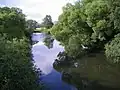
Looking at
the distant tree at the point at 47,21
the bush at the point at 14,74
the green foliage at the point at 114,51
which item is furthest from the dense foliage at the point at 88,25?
the distant tree at the point at 47,21

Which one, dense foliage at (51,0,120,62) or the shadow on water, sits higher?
dense foliage at (51,0,120,62)

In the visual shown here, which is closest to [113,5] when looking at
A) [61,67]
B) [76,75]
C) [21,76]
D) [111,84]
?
[61,67]

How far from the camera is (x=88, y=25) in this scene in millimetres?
44219

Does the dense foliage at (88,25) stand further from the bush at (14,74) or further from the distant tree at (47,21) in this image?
the distant tree at (47,21)

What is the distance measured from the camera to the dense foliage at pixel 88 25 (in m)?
39.5

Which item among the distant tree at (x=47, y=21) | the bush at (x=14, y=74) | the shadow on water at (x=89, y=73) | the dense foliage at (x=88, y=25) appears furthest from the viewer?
the distant tree at (x=47, y=21)

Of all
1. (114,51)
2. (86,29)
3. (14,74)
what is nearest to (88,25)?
(86,29)

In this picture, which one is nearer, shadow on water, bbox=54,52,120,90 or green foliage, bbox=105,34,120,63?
shadow on water, bbox=54,52,120,90

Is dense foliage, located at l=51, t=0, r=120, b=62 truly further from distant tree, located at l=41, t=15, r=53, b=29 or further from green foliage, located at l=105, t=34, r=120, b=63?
distant tree, located at l=41, t=15, r=53, b=29

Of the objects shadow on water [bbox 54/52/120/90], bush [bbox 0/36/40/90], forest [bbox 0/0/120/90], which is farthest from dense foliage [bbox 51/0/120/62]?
bush [bbox 0/36/40/90]

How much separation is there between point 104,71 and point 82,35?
51.0ft

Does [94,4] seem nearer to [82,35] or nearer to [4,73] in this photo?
[82,35]

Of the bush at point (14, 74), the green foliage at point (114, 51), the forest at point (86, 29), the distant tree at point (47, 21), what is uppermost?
the distant tree at point (47, 21)

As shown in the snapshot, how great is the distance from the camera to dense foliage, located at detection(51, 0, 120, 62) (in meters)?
39.5
